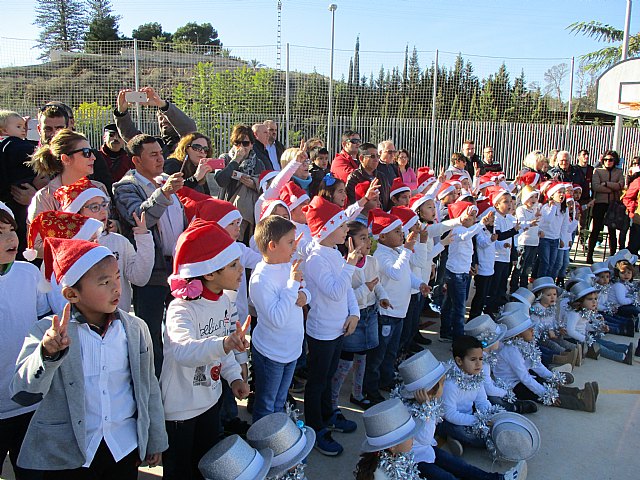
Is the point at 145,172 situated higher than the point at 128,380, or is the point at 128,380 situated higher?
the point at 145,172

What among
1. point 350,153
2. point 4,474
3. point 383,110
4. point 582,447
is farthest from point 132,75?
point 582,447

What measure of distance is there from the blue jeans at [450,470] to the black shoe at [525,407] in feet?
3.65

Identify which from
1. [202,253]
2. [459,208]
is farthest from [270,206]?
[459,208]

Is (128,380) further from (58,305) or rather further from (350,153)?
(350,153)

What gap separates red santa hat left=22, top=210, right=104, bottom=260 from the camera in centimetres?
277

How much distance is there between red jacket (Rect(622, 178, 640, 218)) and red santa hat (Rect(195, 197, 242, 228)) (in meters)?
8.10

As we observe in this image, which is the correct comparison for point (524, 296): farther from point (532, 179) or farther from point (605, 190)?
point (605, 190)

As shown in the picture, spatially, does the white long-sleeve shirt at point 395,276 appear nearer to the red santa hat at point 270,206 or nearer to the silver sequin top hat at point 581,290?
the red santa hat at point 270,206

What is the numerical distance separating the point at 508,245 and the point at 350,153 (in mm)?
2297

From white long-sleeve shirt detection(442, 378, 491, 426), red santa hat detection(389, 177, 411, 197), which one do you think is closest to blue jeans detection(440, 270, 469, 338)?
red santa hat detection(389, 177, 411, 197)

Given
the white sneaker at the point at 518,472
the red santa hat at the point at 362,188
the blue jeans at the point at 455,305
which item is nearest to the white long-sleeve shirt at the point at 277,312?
the white sneaker at the point at 518,472

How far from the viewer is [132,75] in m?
11.8

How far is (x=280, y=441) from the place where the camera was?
2.72 metres

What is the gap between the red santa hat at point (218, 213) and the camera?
381cm
